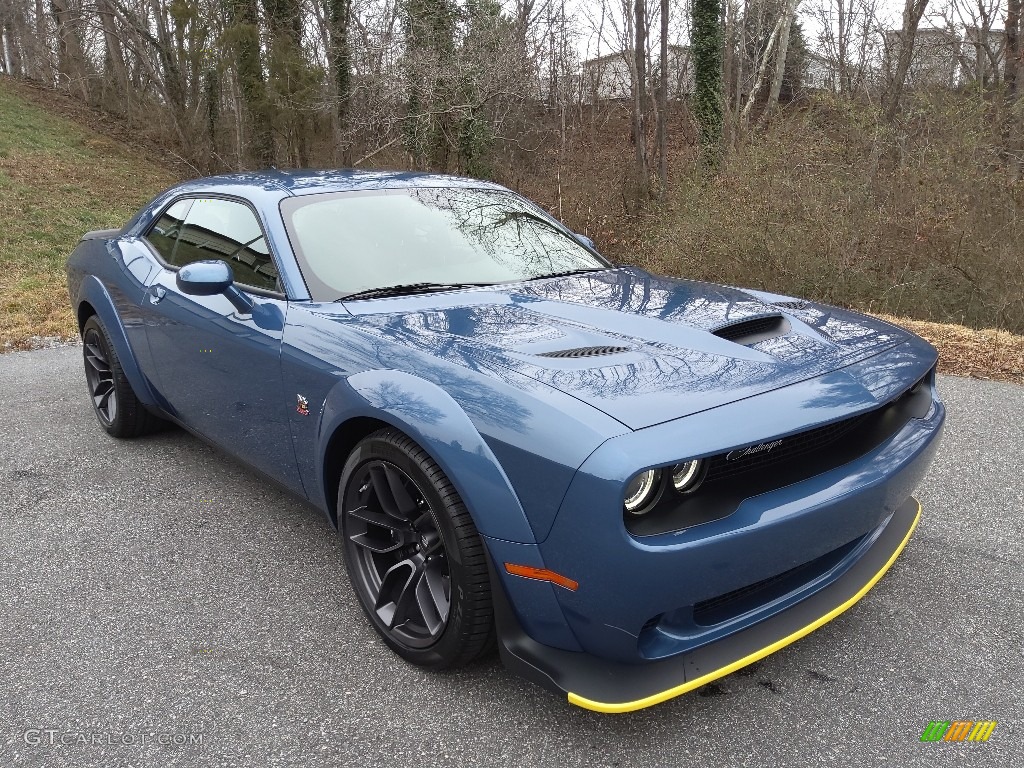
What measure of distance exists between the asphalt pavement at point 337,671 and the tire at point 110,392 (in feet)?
2.53

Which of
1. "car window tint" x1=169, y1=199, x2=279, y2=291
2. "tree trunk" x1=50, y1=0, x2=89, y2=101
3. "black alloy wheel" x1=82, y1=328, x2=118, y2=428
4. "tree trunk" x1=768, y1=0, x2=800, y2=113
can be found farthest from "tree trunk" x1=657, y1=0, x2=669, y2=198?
"tree trunk" x1=50, y1=0, x2=89, y2=101

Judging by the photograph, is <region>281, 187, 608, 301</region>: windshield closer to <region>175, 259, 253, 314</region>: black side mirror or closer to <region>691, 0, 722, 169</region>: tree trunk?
<region>175, 259, 253, 314</region>: black side mirror

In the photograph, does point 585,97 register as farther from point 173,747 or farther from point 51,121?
point 173,747

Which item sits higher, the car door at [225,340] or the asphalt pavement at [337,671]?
the car door at [225,340]

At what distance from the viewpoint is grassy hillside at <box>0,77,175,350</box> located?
8117mm

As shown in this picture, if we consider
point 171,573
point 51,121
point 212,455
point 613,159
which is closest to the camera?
point 171,573

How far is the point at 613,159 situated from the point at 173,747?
12120 mm

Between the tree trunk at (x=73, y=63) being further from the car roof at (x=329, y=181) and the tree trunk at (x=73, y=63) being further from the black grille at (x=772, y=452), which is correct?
the black grille at (x=772, y=452)

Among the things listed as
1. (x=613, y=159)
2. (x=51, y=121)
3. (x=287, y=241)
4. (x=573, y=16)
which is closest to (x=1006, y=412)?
(x=287, y=241)

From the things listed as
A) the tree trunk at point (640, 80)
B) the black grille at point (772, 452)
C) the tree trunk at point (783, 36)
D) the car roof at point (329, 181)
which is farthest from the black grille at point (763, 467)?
the tree trunk at point (783, 36)

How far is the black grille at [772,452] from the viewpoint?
6.51 ft

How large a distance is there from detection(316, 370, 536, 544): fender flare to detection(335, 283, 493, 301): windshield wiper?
509 mm

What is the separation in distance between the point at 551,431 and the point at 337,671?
1105 millimetres

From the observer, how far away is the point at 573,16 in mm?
17922
